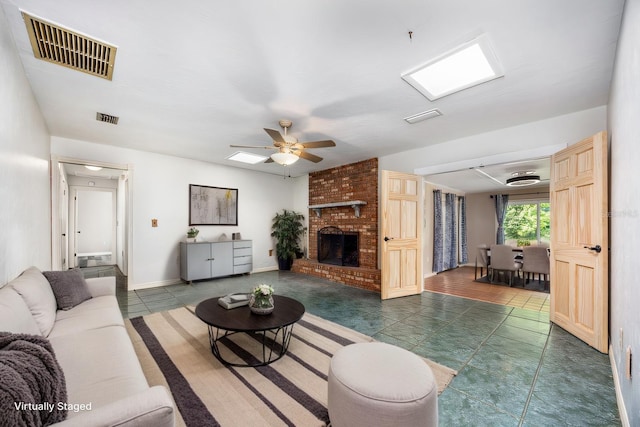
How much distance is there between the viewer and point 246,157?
537 cm

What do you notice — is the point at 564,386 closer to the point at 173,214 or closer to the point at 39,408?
the point at 39,408

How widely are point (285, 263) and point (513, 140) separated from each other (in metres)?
5.29

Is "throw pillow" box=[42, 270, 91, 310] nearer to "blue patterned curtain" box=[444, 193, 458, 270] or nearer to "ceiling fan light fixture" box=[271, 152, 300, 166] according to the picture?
"ceiling fan light fixture" box=[271, 152, 300, 166]

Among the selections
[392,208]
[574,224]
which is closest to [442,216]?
[392,208]

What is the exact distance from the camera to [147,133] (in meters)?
3.94

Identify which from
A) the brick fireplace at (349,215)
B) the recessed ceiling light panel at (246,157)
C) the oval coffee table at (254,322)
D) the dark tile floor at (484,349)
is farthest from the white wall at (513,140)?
the oval coffee table at (254,322)

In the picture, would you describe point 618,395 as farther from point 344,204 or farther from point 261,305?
point 344,204

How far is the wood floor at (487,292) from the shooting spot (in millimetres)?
4012

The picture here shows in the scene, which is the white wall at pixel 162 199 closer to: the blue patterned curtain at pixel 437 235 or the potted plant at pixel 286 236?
the potted plant at pixel 286 236

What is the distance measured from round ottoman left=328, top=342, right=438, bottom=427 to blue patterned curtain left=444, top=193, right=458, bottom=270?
6111 millimetres

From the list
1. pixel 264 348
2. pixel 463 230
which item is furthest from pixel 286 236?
pixel 463 230

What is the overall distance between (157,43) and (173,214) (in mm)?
3992

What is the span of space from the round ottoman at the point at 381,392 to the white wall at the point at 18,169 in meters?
2.40

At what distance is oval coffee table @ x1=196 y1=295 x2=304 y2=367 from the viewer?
2.09 m
